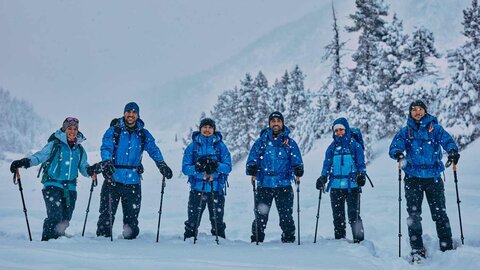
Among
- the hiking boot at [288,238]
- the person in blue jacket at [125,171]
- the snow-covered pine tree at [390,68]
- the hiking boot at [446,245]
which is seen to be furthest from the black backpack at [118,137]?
the snow-covered pine tree at [390,68]

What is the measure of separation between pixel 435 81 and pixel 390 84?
11.5ft

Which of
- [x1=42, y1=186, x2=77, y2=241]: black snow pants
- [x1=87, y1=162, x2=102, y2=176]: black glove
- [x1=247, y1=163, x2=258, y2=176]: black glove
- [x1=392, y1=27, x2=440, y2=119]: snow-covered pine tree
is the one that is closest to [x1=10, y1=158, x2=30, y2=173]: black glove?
[x1=42, y1=186, x2=77, y2=241]: black snow pants

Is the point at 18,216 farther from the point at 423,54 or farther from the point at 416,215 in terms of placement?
the point at 423,54

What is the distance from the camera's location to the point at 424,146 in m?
6.79

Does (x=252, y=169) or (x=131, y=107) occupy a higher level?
(x=131, y=107)

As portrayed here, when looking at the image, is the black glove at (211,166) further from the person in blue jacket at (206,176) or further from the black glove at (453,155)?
the black glove at (453,155)

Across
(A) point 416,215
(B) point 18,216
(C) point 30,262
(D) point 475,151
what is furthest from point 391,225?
(D) point 475,151

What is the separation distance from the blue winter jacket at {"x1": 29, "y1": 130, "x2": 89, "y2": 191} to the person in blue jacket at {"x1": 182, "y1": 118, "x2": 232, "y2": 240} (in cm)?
197

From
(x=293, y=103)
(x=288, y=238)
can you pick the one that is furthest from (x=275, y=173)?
(x=293, y=103)

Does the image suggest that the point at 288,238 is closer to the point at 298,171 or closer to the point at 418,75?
the point at 298,171

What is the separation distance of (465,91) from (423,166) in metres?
20.3

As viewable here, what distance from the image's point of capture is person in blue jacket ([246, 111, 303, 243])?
755cm

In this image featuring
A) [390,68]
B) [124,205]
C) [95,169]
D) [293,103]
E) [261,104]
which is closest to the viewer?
[95,169]

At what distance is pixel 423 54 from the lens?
28953 millimetres
